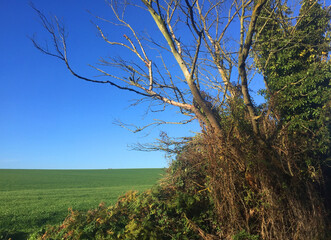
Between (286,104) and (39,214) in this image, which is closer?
(286,104)

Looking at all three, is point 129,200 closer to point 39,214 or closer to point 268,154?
point 268,154

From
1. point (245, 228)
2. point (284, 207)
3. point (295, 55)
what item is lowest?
point (245, 228)

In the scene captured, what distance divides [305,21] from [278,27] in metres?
1.14


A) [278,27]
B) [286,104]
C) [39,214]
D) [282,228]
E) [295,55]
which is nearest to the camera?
[282,228]

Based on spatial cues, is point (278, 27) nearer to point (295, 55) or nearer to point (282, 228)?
point (295, 55)

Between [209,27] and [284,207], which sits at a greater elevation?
[209,27]

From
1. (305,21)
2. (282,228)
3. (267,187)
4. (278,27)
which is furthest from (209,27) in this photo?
(282,228)

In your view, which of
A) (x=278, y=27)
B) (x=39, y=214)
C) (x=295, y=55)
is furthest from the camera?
(x=39, y=214)

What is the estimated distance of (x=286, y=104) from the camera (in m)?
10.2

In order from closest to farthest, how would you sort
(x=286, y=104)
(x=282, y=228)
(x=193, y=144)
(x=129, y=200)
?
(x=282, y=228), (x=129, y=200), (x=193, y=144), (x=286, y=104)

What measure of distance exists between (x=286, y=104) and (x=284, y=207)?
233 inches

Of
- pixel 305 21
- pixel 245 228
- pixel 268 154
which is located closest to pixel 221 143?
pixel 268 154

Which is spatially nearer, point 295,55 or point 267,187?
point 267,187

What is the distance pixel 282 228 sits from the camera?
16.7 ft
